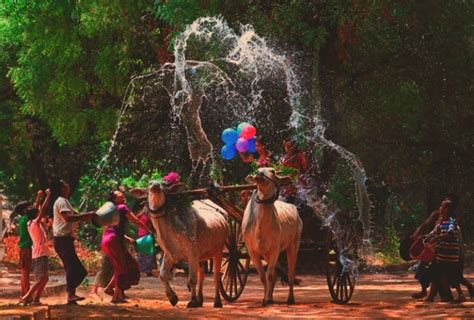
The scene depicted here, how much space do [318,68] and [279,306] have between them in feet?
36.4

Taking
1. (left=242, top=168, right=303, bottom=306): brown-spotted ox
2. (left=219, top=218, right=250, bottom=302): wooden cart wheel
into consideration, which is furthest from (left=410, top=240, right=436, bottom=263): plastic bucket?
(left=219, top=218, right=250, bottom=302): wooden cart wheel

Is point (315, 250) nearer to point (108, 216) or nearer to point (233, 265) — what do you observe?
point (233, 265)

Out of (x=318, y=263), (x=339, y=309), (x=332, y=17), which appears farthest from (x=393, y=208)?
(x=339, y=309)

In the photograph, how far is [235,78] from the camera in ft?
90.5

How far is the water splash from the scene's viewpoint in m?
26.5

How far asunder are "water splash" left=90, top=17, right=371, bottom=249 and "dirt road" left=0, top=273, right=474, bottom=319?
15.4ft

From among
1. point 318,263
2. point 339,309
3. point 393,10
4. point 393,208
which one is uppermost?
point 393,10

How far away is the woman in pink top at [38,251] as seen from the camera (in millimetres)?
16594

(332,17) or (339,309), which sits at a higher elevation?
(332,17)

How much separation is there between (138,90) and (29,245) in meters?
12.8

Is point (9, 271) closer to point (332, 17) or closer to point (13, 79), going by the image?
point (13, 79)

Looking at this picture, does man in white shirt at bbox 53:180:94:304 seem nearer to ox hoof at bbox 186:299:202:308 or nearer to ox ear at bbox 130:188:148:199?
ox ear at bbox 130:188:148:199

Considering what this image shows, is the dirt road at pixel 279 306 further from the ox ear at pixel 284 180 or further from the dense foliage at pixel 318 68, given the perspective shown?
the dense foliage at pixel 318 68

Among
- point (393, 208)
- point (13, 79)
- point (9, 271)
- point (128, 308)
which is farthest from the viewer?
point (393, 208)
